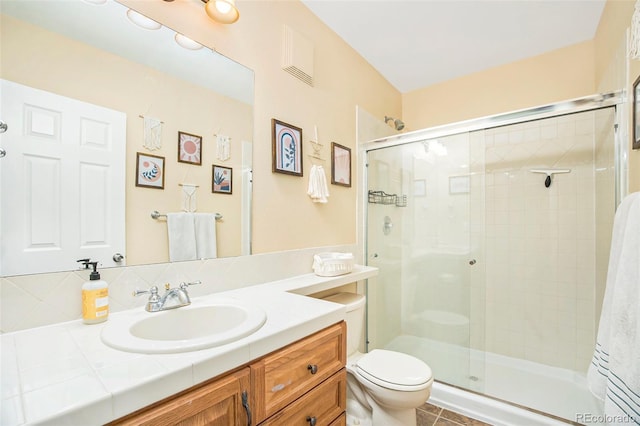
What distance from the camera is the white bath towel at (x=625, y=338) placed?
92 cm

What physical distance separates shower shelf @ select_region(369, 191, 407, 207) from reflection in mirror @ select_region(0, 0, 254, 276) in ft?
4.51

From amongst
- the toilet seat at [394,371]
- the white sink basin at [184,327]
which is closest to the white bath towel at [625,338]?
the toilet seat at [394,371]

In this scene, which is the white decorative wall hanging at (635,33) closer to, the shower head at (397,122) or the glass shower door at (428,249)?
the glass shower door at (428,249)

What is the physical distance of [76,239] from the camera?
0.97m

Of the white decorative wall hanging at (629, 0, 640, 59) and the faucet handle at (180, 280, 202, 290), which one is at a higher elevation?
the white decorative wall hanging at (629, 0, 640, 59)

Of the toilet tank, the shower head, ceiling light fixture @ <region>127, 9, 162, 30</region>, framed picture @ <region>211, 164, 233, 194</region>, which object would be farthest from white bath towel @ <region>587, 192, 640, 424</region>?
ceiling light fixture @ <region>127, 9, 162, 30</region>

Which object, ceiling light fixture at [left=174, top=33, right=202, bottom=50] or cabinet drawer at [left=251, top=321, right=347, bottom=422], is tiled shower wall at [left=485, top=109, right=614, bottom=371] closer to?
cabinet drawer at [left=251, top=321, right=347, bottom=422]

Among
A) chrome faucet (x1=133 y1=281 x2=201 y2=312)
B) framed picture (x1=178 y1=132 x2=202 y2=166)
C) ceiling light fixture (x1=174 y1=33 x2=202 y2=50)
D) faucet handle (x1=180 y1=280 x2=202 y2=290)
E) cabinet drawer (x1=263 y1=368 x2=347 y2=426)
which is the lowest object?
cabinet drawer (x1=263 y1=368 x2=347 y2=426)

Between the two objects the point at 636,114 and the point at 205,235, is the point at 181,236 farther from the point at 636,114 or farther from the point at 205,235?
the point at 636,114

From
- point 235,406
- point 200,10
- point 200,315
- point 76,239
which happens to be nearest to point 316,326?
point 235,406

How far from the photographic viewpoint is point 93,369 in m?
0.65

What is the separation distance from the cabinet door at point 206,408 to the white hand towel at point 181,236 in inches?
24.6

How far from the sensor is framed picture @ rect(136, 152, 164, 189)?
112 centimetres

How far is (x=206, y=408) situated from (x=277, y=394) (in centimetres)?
24
